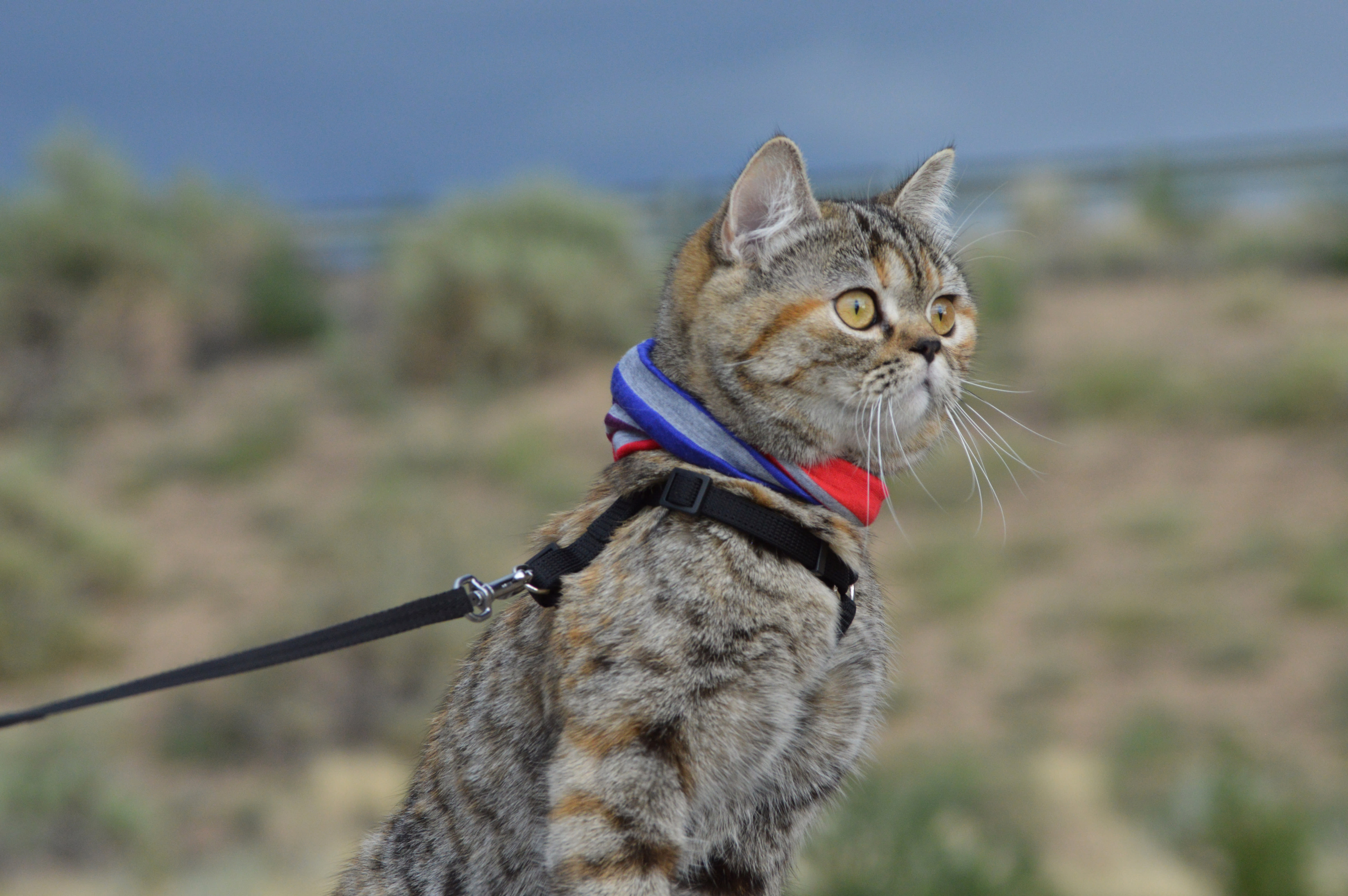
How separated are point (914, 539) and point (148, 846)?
8.42m

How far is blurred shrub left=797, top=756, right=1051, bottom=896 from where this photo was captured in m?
6.23

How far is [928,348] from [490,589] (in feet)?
3.51

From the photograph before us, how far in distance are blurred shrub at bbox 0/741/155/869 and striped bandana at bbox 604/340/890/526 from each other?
7.80 meters

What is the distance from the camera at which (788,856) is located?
2.61 meters

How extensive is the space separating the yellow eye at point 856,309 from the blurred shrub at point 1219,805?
5831 millimetres

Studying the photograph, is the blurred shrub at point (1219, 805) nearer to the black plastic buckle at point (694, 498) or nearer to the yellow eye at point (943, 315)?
the yellow eye at point (943, 315)

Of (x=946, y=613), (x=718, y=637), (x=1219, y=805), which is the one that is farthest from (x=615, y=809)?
(x=946, y=613)

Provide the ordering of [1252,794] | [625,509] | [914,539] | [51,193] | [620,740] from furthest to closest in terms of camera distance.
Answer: [51,193] < [914,539] < [1252,794] < [625,509] < [620,740]

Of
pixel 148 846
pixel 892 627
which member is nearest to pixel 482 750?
pixel 892 627

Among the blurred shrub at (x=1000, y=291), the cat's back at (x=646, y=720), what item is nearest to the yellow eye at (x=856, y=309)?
the cat's back at (x=646, y=720)

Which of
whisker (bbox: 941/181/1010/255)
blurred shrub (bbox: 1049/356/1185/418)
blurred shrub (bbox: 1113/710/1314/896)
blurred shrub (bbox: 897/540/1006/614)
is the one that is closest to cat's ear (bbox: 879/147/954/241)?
whisker (bbox: 941/181/1010/255)

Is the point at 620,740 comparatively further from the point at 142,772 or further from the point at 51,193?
the point at 51,193

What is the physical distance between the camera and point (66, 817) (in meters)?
8.76

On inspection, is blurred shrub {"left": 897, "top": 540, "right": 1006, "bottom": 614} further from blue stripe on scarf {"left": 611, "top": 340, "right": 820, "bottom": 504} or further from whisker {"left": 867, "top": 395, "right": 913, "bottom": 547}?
blue stripe on scarf {"left": 611, "top": 340, "right": 820, "bottom": 504}
